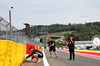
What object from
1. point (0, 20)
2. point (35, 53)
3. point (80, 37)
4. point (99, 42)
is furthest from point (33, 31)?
point (80, 37)

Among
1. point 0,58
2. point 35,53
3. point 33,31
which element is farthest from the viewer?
point 33,31

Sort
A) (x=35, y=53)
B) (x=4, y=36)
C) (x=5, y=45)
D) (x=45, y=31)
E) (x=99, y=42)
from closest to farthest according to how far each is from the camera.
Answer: (x=5, y=45) < (x=4, y=36) < (x=35, y=53) < (x=45, y=31) < (x=99, y=42)

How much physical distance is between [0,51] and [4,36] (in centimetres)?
199

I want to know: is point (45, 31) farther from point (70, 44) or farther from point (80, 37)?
point (80, 37)

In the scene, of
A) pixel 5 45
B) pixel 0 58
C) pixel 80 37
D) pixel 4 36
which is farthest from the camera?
pixel 80 37

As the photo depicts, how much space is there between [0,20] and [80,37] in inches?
7022

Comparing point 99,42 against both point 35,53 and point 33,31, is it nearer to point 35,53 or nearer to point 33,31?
point 33,31

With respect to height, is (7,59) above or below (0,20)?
below

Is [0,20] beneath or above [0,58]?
above

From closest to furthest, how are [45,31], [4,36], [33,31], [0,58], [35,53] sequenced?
[0,58] → [4,36] → [35,53] → [33,31] → [45,31]

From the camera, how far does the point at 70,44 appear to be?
43.5ft

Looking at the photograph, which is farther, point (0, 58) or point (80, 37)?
point (80, 37)

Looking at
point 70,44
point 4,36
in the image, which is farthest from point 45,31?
point 4,36

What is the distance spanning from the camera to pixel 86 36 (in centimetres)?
18688
